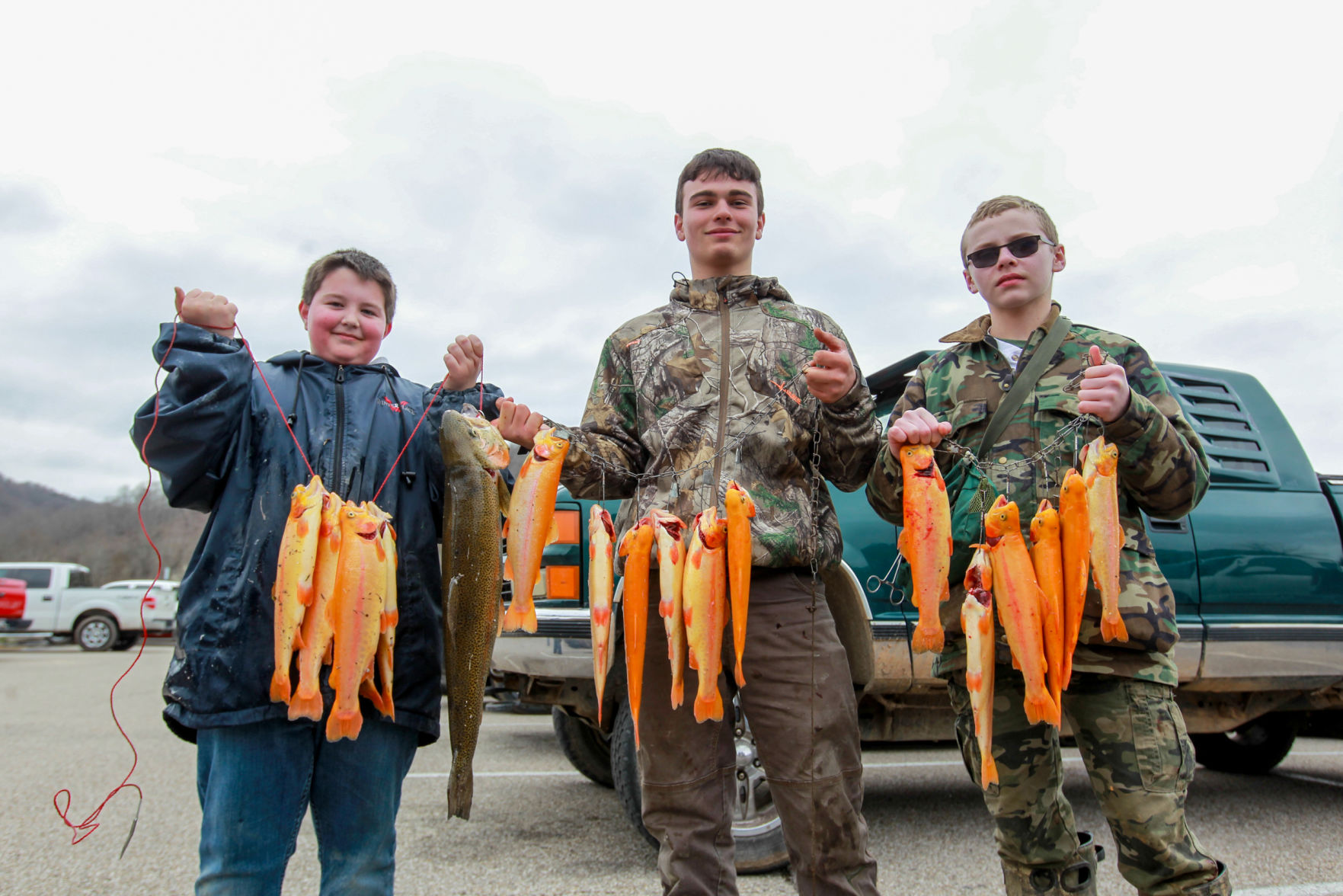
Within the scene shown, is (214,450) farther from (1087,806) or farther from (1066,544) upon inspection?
(1087,806)

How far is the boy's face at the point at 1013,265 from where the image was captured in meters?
2.95

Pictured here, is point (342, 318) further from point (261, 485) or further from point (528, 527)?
point (528, 527)

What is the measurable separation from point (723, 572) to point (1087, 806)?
4947 mm

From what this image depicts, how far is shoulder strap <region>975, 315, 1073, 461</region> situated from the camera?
2873 mm

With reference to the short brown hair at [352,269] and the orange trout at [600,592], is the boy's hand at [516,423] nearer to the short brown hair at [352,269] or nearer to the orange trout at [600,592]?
the orange trout at [600,592]

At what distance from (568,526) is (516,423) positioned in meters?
1.99

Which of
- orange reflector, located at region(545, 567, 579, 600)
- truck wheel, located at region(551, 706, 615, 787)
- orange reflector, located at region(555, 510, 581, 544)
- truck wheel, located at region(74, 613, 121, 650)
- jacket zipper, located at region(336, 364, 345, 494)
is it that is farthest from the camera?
truck wheel, located at region(74, 613, 121, 650)

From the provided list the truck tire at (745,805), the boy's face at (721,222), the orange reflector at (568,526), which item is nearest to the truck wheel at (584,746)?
the truck tire at (745,805)

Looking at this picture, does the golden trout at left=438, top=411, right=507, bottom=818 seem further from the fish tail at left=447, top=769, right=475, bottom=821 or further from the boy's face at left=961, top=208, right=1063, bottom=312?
the boy's face at left=961, top=208, right=1063, bottom=312

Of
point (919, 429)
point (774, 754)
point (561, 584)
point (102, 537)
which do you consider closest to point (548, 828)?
point (561, 584)

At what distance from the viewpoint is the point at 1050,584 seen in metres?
2.45

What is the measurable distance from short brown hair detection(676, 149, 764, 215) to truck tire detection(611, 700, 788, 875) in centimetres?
259

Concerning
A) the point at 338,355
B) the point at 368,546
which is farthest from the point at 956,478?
the point at 338,355

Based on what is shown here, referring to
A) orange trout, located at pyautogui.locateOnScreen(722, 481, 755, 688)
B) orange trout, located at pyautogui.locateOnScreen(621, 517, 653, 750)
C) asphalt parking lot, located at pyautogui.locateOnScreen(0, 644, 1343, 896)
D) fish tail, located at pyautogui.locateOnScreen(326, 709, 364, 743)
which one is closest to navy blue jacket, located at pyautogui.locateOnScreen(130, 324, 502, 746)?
fish tail, located at pyautogui.locateOnScreen(326, 709, 364, 743)
